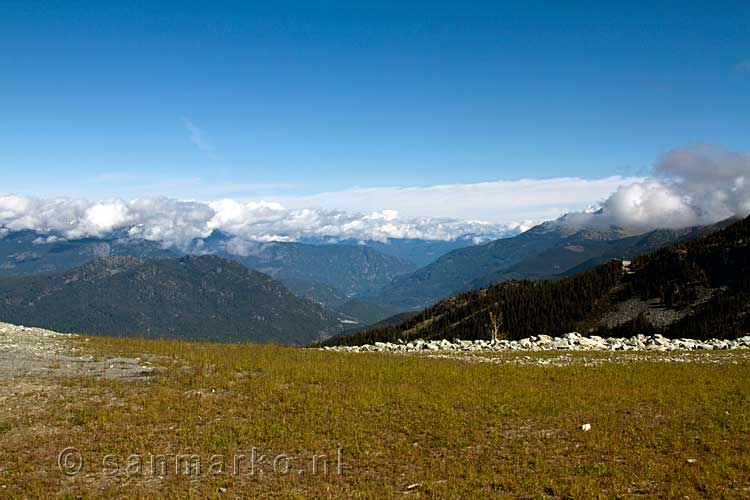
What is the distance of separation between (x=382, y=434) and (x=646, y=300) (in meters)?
128

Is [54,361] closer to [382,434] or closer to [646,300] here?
[382,434]

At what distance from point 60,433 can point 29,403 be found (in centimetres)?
407

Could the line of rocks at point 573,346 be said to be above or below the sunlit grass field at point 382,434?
below

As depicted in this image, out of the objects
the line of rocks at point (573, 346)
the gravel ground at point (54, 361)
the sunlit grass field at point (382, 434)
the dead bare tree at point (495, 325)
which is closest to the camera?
the sunlit grass field at point (382, 434)

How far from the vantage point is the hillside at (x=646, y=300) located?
108 metres

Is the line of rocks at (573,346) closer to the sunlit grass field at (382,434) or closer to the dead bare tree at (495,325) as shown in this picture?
the dead bare tree at (495,325)

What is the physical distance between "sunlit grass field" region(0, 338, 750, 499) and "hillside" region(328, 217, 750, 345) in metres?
80.7

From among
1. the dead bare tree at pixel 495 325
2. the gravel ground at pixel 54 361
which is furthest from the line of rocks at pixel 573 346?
the gravel ground at pixel 54 361

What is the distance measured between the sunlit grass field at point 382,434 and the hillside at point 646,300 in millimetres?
80678

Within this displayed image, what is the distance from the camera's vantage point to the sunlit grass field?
14.5m

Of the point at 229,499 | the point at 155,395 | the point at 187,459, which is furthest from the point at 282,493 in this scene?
the point at 155,395

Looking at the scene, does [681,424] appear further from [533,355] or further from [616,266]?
[616,266]

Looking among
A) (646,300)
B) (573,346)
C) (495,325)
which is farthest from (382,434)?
(646,300)

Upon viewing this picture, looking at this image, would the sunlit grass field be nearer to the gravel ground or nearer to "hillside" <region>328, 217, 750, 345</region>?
the gravel ground
